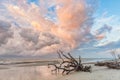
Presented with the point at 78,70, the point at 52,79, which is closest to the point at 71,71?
the point at 78,70

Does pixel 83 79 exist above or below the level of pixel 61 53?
below

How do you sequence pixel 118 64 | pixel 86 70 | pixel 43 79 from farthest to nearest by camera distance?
pixel 118 64 < pixel 86 70 < pixel 43 79

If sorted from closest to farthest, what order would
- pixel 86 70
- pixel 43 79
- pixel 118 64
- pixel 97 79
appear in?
pixel 97 79 < pixel 43 79 < pixel 86 70 < pixel 118 64

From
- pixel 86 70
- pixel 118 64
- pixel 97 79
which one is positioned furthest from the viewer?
pixel 118 64

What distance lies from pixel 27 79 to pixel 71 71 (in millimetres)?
7086

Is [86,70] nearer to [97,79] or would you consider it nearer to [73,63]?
[73,63]

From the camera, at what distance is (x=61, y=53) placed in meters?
29.1

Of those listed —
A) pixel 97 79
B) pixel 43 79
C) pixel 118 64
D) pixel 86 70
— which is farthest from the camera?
pixel 118 64

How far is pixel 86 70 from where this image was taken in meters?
28.6

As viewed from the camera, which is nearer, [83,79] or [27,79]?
[83,79]

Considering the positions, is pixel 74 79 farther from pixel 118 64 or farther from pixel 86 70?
pixel 118 64

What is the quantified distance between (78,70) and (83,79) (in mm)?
7878

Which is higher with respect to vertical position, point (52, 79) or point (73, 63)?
point (73, 63)

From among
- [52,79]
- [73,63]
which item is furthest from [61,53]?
[52,79]
